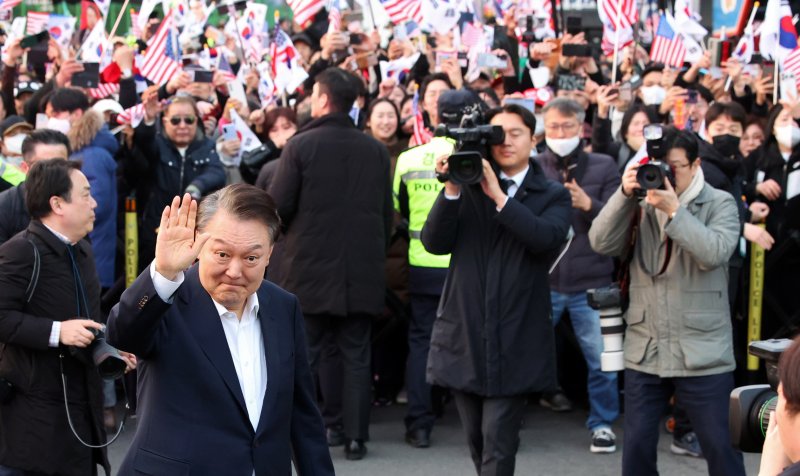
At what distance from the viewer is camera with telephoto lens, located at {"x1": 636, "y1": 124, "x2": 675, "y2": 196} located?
19.5ft

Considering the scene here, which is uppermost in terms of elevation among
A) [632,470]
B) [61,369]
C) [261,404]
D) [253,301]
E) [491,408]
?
[253,301]

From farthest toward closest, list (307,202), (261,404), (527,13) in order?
(527,13) → (307,202) → (261,404)

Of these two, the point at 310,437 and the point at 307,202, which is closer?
the point at 310,437

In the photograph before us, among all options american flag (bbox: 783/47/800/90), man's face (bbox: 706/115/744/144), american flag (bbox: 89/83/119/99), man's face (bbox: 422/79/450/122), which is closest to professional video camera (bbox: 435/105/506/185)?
man's face (bbox: 422/79/450/122)

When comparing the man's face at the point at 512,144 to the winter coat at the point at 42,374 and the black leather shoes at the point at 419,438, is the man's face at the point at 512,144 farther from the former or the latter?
the black leather shoes at the point at 419,438

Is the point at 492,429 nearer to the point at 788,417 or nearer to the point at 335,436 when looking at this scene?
the point at 335,436

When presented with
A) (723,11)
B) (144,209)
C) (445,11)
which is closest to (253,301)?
(144,209)

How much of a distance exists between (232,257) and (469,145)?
2.40 meters

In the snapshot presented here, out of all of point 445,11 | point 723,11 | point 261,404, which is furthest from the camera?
point 723,11

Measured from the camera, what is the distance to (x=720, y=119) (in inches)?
344

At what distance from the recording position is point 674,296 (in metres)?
6.17

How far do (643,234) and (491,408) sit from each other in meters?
1.21

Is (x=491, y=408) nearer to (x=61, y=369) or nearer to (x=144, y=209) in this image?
(x=61, y=369)

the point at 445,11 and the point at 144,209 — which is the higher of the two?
the point at 445,11
